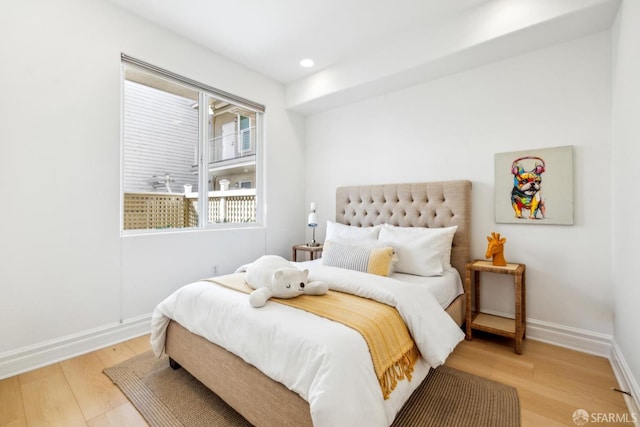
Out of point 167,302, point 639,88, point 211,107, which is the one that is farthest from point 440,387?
point 211,107

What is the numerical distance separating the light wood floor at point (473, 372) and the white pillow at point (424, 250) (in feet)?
2.19

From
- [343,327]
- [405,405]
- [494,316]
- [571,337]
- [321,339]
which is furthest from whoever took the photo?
[494,316]

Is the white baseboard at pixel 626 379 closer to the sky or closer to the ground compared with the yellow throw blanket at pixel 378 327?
closer to the ground

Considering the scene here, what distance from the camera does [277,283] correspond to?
1.69m

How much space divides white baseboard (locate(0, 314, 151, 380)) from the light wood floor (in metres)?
0.06

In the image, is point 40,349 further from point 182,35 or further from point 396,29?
point 396,29

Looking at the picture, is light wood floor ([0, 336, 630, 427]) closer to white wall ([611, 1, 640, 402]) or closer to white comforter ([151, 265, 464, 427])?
white wall ([611, 1, 640, 402])

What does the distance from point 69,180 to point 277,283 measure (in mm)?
1833

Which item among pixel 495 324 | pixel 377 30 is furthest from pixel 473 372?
pixel 377 30

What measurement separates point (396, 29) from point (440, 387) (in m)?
2.88

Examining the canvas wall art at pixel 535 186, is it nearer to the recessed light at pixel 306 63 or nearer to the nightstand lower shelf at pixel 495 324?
the nightstand lower shelf at pixel 495 324

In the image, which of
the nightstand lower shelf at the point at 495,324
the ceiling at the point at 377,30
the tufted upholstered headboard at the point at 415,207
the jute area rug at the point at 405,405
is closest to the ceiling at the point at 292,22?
the ceiling at the point at 377,30

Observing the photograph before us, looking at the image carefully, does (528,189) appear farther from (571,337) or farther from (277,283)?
(277,283)

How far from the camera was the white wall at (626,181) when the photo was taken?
1596mm
